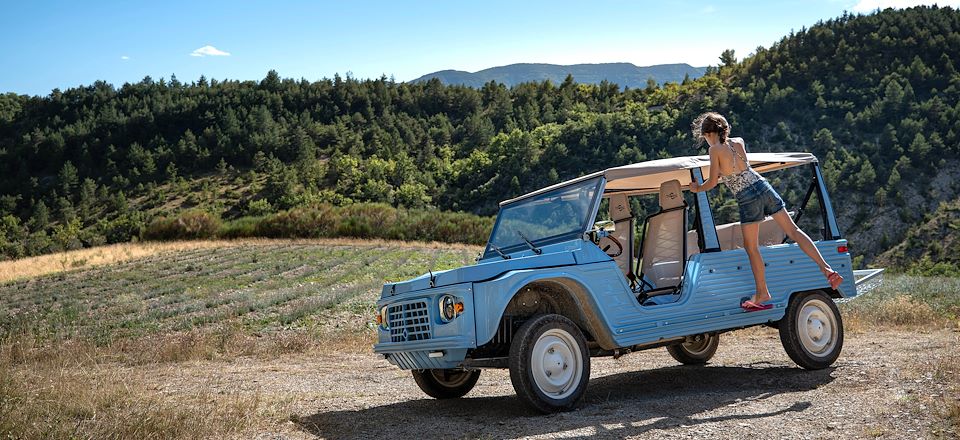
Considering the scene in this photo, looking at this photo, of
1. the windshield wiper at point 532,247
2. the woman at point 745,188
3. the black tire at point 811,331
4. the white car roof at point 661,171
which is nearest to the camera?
the windshield wiper at point 532,247

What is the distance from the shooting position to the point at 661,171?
28.4 ft

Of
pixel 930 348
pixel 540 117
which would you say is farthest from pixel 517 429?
pixel 540 117

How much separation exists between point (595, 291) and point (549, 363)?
823 mm

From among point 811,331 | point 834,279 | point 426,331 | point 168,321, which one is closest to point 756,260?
point 834,279

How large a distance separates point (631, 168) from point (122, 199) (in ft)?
391

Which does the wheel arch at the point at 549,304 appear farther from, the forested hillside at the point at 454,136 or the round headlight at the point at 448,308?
the forested hillside at the point at 454,136

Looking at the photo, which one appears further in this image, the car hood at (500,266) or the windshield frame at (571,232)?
the windshield frame at (571,232)

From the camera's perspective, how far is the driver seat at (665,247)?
8.92m

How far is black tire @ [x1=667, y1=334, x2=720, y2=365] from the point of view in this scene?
1077 cm

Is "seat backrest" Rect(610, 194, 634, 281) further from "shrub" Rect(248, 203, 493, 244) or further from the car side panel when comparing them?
"shrub" Rect(248, 203, 493, 244)

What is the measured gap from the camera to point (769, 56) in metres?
121

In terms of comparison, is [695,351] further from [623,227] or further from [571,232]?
[571,232]

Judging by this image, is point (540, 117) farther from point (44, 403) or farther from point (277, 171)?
point (44, 403)

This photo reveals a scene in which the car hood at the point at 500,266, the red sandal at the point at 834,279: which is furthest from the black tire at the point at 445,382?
the red sandal at the point at 834,279
